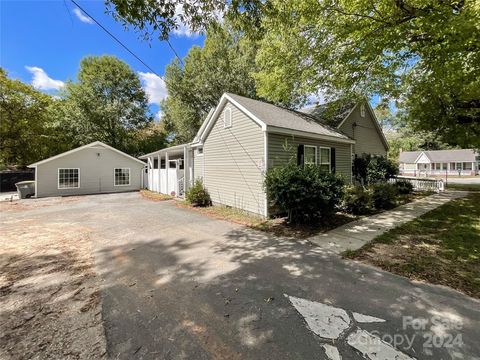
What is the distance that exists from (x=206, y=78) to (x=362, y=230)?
874 inches

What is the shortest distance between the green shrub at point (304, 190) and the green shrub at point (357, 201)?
61.4 inches

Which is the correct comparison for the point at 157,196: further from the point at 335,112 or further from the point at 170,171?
the point at 335,112

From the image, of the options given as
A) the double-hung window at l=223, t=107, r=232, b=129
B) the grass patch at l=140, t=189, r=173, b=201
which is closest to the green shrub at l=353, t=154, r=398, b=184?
the double-hung window at l=223, t=107, r=232, b=129

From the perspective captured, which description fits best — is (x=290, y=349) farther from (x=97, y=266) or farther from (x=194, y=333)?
(x=97, y=266)

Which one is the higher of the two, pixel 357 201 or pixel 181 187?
pixel 181 187

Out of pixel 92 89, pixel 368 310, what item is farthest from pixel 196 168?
pixel 92 89

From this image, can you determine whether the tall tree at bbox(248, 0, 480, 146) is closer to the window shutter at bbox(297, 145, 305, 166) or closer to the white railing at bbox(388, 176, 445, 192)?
the window shutter at bbox(297, 145, 305, 166)

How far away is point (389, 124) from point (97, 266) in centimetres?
6037

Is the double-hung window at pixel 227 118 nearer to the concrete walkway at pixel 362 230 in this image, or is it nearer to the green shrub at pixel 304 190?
the green shrub at pixel 304 190

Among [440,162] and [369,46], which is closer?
[369,46]

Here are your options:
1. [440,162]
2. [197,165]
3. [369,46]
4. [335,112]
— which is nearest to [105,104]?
[197,165]

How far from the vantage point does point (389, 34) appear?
7156 millimetres

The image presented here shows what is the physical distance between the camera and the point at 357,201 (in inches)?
343

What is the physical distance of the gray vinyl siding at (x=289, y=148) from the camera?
838cm
